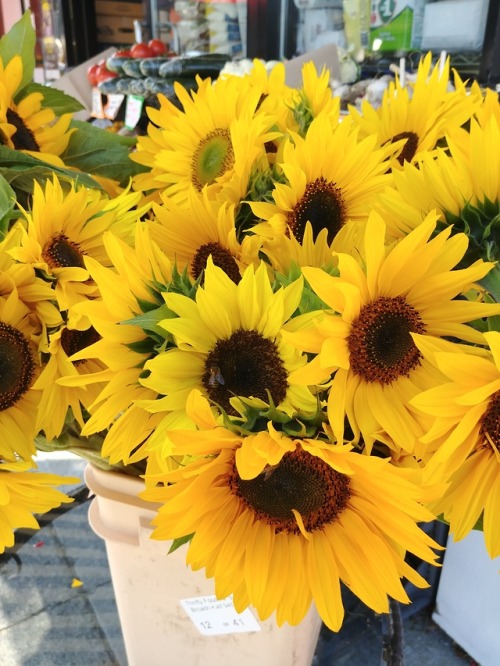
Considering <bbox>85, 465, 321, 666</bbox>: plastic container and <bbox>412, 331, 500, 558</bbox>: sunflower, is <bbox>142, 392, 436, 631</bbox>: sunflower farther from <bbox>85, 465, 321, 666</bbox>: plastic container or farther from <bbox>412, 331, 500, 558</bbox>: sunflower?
<bbox>85, 465, 321, 666</bbox>: plastic container

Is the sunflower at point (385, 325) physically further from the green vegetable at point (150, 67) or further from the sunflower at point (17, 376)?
the green vegetable at point (150, 67)

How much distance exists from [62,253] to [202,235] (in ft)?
0.24

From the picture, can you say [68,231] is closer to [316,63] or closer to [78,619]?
[78,619]

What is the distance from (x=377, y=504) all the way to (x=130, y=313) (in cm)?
13

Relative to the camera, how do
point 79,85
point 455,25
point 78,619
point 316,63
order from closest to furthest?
point 78,619, point 316,63, point 455,25, point 79,85

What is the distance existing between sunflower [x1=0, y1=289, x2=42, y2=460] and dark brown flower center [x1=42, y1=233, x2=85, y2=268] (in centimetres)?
3

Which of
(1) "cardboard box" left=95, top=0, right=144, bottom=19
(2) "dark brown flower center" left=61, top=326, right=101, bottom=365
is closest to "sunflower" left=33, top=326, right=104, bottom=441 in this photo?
(2) "dark brown flower center" left=61, top=326, right=101, bottom=365

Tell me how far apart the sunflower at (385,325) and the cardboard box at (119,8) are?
9.97ft

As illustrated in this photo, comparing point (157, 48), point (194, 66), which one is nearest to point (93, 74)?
point (157, 48)

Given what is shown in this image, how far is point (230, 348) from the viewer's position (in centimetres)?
26

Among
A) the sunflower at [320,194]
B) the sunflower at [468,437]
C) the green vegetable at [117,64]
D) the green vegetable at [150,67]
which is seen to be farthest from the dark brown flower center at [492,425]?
the green vegetable at [117,64]

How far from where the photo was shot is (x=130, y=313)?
262 millimetres

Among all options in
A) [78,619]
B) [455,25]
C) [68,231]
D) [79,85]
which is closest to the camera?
[68,231]

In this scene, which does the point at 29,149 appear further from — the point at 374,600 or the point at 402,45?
the point at 402,45
